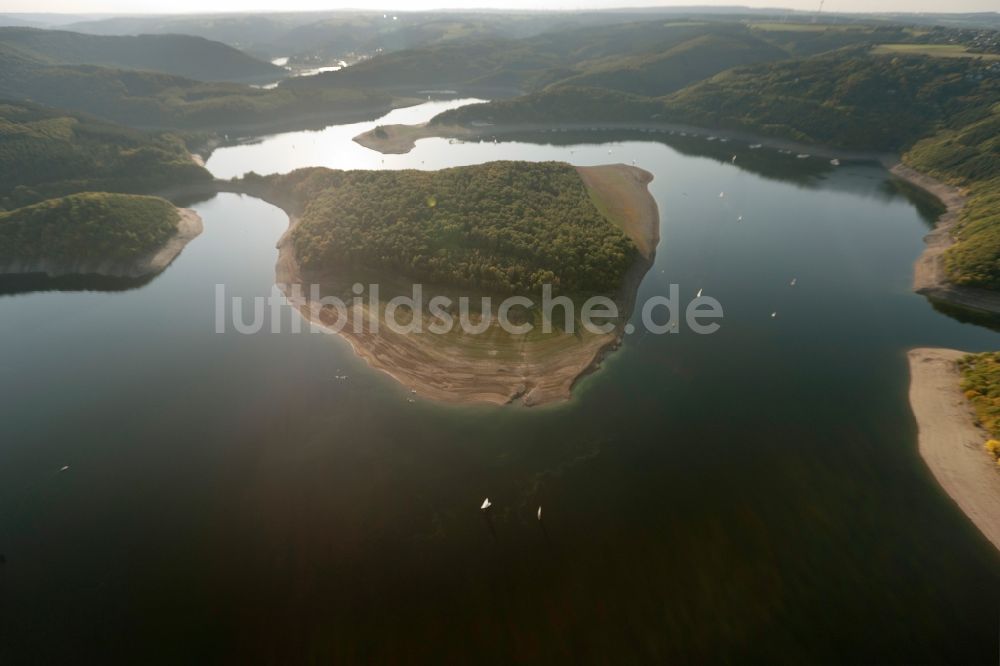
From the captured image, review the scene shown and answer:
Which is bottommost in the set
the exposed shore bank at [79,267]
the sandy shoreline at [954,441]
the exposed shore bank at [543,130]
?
the exposed shore bank at [79,267]

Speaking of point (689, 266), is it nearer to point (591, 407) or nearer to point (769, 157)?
point (591, 407)

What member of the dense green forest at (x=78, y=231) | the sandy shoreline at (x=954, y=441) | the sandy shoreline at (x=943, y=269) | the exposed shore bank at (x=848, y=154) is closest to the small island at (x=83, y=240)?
the dense green forest at (x=78, y=231)

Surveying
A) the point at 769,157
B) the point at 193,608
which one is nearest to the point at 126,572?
the point at 193,608

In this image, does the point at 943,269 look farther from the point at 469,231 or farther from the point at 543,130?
the point at 543,130

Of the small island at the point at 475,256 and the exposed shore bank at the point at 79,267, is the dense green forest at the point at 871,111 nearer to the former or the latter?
the small island at the point at 475,256

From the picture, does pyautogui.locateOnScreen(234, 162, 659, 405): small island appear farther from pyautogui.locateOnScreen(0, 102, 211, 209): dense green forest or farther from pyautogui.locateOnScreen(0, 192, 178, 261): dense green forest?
pyautogui.locateOnScreen(0, 102, 211, 209): dense green forest
